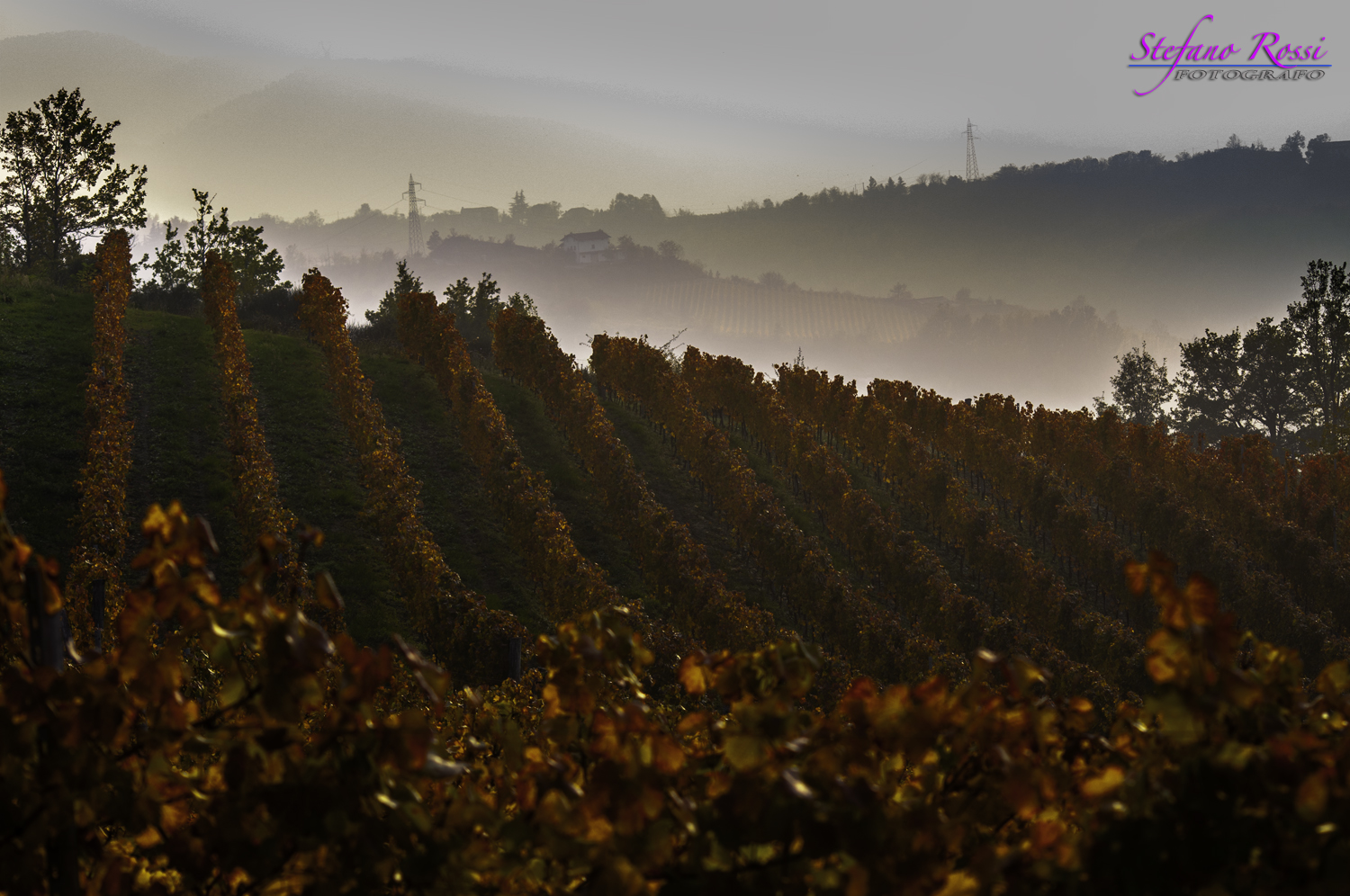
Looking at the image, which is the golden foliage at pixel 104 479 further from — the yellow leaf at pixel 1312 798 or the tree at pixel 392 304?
the tree at pixel 392 304

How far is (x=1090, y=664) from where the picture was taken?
19.5 metres

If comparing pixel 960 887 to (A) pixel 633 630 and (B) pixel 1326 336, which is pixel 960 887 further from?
(B) pixel 1326 336

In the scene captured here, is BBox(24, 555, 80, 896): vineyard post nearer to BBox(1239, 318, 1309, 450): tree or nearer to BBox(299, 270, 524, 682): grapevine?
BBox(299, 270, 524, 682): grapevine

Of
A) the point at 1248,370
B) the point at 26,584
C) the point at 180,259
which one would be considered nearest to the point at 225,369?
the point at 26,584

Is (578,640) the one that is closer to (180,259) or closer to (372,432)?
(372,432)

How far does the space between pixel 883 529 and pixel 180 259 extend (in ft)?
165

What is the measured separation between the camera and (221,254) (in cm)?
5409

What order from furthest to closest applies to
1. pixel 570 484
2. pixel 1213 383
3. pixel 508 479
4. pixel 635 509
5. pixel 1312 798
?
pixel 1213 383
pixel 570 484
pixel 635 509
pixel 508 479
pixel 1312 798

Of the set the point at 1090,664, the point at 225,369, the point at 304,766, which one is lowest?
the point at 1090,664

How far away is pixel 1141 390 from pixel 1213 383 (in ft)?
30.8

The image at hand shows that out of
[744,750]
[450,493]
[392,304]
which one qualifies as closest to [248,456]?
[450,493]

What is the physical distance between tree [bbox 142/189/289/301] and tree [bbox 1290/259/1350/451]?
5886 cm

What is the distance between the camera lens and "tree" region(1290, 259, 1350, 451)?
46250mm

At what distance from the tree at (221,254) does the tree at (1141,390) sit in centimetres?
6591
